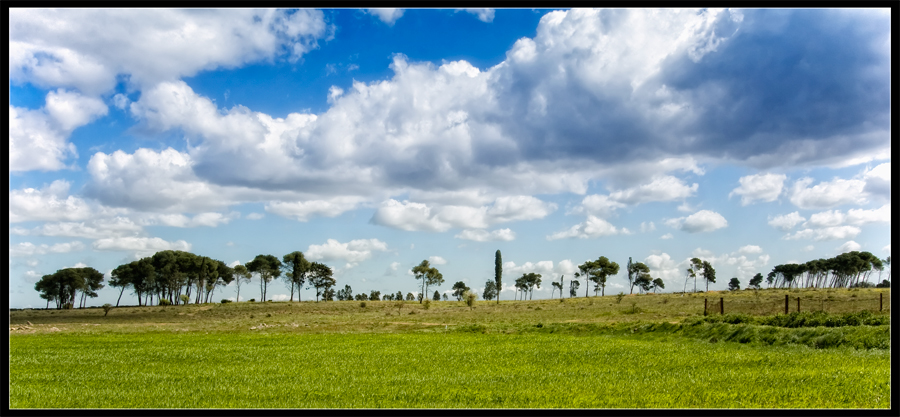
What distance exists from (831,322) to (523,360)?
17.1 meters

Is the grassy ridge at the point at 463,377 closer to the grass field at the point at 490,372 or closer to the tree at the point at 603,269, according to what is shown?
the grass field at the point at 490,372

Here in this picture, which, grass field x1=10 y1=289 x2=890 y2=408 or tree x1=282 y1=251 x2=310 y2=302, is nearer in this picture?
grass field x1=10 y1=289 x2=890 y2=408

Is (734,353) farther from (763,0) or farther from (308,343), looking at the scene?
(308,343)

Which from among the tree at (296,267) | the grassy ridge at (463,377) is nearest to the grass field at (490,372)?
the grassy ridge at (463,377)

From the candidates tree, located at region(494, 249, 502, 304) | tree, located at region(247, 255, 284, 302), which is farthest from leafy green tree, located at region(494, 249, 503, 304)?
tree, located at region(247, 255, 284, 302)

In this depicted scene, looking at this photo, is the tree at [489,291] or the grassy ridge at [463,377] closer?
the grassy ridge at [463,377]

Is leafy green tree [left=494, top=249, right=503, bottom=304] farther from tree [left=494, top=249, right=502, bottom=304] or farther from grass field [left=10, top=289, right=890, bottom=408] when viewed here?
grass field [left=10, top=289, right=890, bottom=408]

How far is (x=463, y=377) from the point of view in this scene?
16641 mm

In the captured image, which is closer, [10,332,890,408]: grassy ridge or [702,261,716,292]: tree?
[10,332,890,408]: grassy ridge

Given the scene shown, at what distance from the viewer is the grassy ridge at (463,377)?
12.7 metres

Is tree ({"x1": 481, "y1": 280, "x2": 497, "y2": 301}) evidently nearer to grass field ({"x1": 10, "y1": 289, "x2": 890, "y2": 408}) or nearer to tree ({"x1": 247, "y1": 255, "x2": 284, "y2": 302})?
tree ({"x1": 247, "y1": 255, "x2": 284, "y2": 302})

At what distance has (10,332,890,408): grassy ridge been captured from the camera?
501 inches

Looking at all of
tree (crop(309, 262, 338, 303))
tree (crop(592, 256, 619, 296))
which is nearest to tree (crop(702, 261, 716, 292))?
tree (crop(592, 256, 619, 296))

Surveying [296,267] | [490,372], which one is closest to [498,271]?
[296,267]
